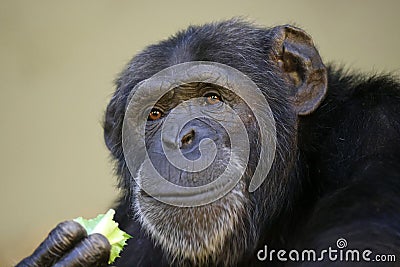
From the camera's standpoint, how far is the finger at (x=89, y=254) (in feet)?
12.0

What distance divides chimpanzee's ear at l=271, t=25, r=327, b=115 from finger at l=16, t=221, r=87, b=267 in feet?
4.27

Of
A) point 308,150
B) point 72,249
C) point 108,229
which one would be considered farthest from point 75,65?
point 72,249

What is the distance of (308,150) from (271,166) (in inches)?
9.3

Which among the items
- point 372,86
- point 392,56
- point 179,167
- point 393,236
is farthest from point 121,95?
point 392,56

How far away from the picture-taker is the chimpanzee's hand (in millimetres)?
3676

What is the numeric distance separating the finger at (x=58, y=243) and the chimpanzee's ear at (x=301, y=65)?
1301 millimetres

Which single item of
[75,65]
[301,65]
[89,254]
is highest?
[75,65]

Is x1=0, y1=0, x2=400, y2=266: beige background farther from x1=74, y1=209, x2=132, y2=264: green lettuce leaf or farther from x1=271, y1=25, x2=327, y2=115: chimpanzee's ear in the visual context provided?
x1=74, y1=209, x2=132, y2=264: green lettuce leaf

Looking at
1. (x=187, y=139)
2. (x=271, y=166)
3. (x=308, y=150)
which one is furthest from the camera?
(x=308, y=150)

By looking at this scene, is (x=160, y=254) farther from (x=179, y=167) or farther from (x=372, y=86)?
(x=372, y=86)

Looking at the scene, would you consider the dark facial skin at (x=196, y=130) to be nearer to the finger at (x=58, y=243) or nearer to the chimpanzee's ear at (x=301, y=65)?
the chimpanzee's ear at (x=301, y=65)

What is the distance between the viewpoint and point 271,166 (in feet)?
14.0

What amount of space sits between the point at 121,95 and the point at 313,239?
1277 mm

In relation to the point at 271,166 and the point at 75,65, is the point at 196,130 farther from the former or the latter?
the point at 75,65
